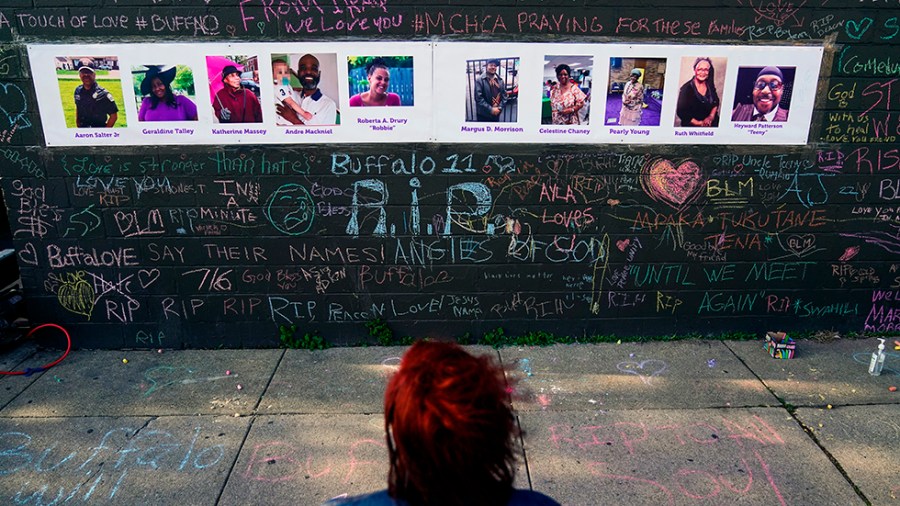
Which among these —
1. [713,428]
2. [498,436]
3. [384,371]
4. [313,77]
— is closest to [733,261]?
[713,428]

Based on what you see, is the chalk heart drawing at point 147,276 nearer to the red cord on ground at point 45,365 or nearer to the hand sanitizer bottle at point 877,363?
the red cord on ground at point 45,365

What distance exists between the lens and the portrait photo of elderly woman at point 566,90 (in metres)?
4.40

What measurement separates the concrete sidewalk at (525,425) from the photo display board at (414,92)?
5.63 feet

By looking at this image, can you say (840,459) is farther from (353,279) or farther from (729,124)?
(353,279)

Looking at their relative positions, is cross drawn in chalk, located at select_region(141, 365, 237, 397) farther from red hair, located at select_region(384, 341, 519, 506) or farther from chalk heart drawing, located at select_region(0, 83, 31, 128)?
red hair, located at select_region(384, 341, 519, 506)

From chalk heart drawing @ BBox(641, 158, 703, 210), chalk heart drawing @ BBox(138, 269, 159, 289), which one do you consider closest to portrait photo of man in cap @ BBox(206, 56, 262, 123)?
chalk heart drawing @ BBox(138, 269, 159, 289)

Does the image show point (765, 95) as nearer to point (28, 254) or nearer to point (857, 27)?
point (857, 27)

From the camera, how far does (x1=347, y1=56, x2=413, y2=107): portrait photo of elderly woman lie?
4.35 metres

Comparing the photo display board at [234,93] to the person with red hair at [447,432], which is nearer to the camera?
the person with red hair at [447,432]

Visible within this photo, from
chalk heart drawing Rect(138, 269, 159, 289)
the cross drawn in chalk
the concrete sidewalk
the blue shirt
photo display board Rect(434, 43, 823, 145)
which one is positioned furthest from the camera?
chalk heart drawing Rect(138, 269, 159, 289)

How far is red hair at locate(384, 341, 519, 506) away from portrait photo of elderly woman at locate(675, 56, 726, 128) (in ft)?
12.2

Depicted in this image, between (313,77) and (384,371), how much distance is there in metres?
2.22

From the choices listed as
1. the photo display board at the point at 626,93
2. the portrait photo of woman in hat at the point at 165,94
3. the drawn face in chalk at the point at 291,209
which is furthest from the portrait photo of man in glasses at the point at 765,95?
the portrait photo of woman in hat at the point at 165,94

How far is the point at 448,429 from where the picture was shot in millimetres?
1305
